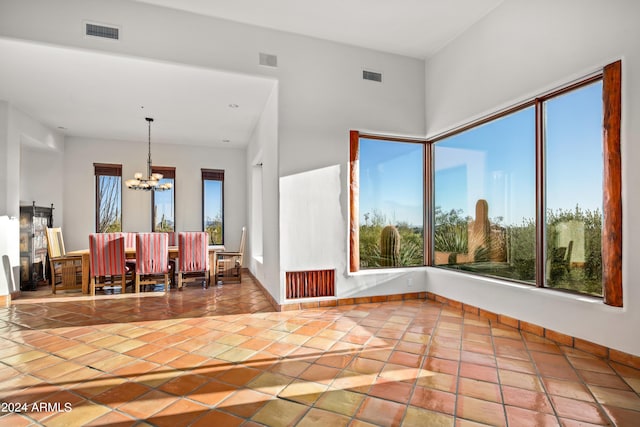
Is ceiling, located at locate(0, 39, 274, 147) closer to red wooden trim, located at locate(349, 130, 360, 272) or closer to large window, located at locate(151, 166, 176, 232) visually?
large window, located at locate(151, 166, 176, 232)

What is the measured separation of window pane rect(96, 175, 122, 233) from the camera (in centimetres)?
751

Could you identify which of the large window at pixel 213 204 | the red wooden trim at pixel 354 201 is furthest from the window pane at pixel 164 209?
the red wooden trim at pixel 354 201

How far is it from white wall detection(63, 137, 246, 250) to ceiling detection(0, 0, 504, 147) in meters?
1.57

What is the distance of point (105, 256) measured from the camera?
208 inches

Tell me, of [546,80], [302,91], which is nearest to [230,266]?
[302,91]

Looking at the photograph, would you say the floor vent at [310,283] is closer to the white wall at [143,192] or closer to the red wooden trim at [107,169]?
the white wall at [143,192]

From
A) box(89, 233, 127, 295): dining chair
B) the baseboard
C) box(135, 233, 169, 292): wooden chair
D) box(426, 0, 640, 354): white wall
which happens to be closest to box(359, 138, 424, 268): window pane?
box(426, 0, 640, 354): white wall

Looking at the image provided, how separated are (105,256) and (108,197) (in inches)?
113

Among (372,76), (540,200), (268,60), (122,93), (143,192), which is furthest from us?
(143,192)

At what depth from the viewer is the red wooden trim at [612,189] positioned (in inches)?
→ 104

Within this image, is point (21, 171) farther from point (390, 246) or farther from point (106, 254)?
point (390, 246)

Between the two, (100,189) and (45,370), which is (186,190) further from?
(45,370)

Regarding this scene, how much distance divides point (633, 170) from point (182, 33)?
14.8ft

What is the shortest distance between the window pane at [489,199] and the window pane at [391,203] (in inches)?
10.9
